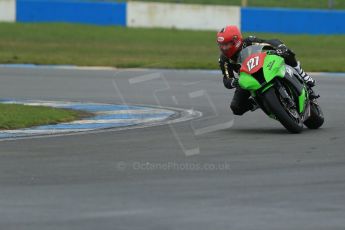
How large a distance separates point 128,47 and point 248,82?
16323mm

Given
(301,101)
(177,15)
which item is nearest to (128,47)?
(177,15)

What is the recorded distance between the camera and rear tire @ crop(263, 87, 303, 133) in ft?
37.1

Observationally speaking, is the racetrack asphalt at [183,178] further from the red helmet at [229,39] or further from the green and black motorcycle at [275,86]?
the red helmet at [229,39]

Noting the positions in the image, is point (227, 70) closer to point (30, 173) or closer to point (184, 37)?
point (30, 173)

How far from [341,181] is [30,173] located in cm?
254

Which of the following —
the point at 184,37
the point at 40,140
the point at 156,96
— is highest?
the point at 40,140

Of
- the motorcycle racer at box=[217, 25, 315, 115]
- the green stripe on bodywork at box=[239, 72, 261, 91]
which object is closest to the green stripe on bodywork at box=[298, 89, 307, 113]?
the motorcycle racer at box=[217, 25, 315, 115]

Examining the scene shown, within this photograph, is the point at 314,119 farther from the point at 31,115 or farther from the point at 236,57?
the point at 31,115

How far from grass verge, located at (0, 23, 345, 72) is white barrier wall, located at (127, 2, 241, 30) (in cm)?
30

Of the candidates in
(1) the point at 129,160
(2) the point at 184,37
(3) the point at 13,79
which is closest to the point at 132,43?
(2) the point at 184,37

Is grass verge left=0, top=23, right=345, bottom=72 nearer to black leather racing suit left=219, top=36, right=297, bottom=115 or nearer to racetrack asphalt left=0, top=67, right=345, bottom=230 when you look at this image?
racetrack asphalt left=0, top=67, right=345, bottom=230

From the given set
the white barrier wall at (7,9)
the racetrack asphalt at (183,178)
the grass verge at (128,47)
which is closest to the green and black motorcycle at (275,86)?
the racetrack asphalt at (183,178)

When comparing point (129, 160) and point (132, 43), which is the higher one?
point (129, 160)

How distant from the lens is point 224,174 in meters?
8.65
